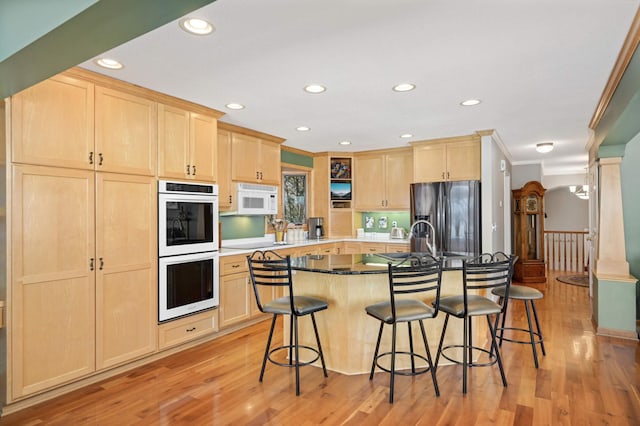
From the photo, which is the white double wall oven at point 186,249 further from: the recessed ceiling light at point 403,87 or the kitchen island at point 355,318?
the recessed ceiling light at point 403,87

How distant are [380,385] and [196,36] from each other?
2736mm

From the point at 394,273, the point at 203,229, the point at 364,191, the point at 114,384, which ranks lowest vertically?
the point at 114,384

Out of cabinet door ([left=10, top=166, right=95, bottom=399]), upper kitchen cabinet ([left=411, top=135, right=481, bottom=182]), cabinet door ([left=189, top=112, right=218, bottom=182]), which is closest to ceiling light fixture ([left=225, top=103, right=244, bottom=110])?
cabinet door ([left=189, top=112, right=218, bottom=182])

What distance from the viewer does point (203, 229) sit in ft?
12.4

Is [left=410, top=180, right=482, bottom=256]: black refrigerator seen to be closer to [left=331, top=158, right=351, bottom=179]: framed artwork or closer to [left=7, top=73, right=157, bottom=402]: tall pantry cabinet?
[left=331, top=158, right=351, bottom=179]: framed artwork

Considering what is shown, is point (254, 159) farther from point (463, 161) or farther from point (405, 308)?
point (405, 308)

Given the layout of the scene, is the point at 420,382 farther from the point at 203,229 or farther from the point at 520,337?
the point at 203,229

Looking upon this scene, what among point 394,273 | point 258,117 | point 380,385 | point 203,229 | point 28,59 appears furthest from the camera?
point 258,117

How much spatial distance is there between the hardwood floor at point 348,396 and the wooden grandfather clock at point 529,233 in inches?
148

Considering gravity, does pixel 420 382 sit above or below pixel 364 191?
below

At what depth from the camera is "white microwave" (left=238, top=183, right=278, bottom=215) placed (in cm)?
471

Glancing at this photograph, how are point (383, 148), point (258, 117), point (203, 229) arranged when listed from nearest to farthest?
point (203, 229) < point (258, 117) < point (383, 148)

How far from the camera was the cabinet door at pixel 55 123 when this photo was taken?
99.9 inches

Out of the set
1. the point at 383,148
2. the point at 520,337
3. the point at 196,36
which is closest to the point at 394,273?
the point at 196,36
